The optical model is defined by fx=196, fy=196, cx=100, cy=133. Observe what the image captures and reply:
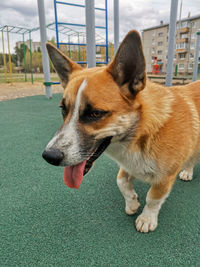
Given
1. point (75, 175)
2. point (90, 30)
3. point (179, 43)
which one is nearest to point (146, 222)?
point (75, 175)

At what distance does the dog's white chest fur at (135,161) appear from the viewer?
1.61 metres

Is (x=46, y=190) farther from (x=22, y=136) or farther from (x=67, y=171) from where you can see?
(x=22, y=136)

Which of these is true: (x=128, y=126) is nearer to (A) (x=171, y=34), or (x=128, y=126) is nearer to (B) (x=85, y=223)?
(B) (x=85, y=223)

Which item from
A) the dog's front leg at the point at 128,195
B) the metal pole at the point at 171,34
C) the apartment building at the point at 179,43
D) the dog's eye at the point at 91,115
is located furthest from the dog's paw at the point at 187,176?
the apartment building at the point at 179,43

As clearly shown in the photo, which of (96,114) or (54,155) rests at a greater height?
(96,114)

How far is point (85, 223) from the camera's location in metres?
1.83

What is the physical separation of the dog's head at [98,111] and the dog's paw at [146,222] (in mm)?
752

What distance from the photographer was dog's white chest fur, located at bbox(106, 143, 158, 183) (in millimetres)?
1613

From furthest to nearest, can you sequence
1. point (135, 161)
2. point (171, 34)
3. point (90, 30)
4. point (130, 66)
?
point (171, 34)
point (90, 30)
point (135, 161)
point (130, 66)

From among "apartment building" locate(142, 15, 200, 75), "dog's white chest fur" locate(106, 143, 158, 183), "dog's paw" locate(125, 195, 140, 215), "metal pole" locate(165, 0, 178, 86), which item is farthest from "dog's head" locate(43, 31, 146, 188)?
"apartment building" locate(142, 15, 200, 75)

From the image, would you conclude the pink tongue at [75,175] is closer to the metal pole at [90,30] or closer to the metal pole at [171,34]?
the metal pole at [90,30]

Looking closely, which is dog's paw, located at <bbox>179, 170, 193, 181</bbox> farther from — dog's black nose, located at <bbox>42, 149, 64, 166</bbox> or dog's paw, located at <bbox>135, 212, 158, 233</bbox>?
dog's black nose, located at <bbox>42, 149, 64, 166</bbox>

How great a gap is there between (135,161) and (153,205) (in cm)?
52

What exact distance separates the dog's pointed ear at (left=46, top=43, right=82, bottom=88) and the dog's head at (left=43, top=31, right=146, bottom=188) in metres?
0.47
